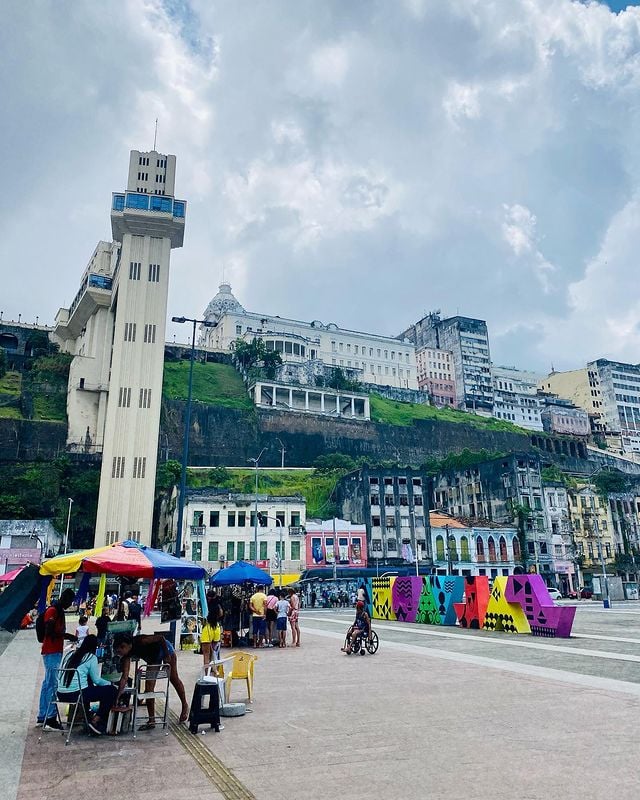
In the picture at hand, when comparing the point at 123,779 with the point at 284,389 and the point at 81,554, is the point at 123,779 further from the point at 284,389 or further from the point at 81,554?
the point at 284,389

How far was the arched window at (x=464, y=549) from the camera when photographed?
61281 mm

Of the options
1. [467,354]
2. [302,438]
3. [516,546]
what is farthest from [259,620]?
[467,354]

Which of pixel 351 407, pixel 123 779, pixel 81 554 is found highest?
pixel 351 407

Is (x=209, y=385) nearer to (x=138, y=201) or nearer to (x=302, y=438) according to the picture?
(x=302, y=438)

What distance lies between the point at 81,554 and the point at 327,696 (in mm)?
4680

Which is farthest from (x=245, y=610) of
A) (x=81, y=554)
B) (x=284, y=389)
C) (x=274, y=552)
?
(x=284, y=389)

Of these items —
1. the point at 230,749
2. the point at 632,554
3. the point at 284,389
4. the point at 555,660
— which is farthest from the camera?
the point at 284,389

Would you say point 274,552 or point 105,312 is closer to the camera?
point 274,552

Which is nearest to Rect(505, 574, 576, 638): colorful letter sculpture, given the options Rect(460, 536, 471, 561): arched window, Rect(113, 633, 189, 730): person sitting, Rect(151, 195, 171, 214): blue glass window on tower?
Rect(113, 633, 189, 730): person sitting

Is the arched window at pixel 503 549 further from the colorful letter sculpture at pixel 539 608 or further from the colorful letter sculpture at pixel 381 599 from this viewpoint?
the colorful letter sculpture at pixel 539 608

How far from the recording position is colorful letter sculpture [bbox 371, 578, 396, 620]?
28.9 metres

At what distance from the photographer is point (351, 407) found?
10056 cm

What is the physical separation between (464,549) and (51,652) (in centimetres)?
5732

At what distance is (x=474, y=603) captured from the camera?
2347cm
